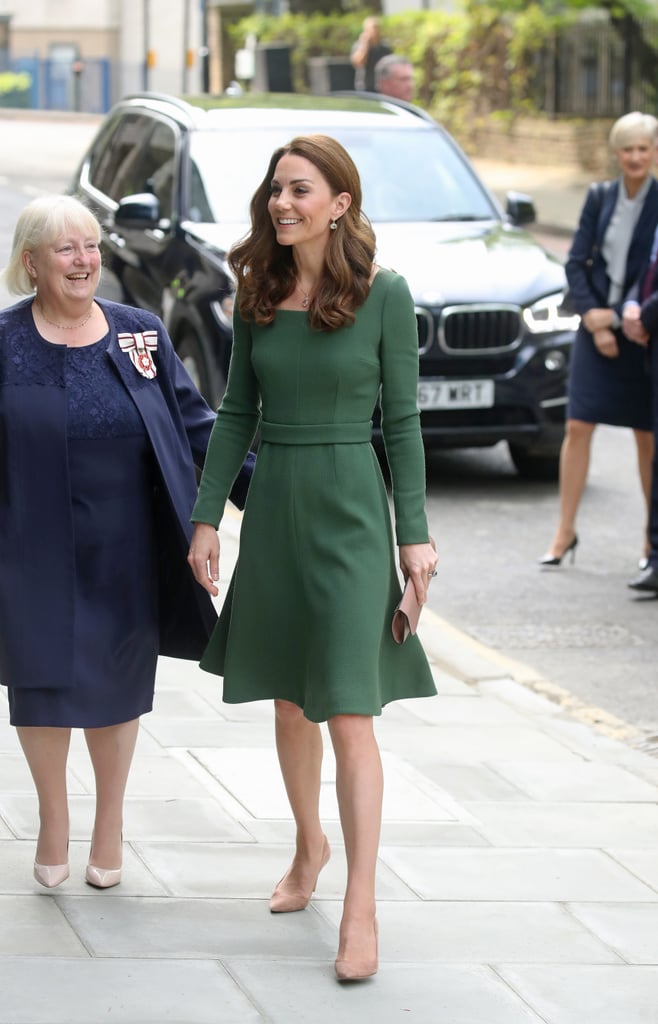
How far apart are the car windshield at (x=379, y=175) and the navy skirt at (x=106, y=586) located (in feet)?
19.9

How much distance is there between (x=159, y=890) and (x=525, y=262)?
619 cm

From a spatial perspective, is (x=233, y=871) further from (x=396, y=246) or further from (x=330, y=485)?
(x=396, y=246)

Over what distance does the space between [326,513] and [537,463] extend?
6391 mm

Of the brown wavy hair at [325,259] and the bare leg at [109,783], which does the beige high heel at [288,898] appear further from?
the brown wavy hair at [325,259]

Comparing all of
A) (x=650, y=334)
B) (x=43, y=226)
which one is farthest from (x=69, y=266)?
(x=650, y=334)

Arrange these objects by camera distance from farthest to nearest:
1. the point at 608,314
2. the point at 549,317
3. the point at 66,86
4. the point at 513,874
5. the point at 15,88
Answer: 1. the point at 66,86
2. the point at 15,88
3. the point at 549,317
4. the point at 608,314
5. the point at 513,874

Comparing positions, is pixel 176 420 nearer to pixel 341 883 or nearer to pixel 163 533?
pixel 163 533

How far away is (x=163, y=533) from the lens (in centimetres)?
433

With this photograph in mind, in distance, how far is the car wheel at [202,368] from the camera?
954cm

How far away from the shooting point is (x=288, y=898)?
4.25m

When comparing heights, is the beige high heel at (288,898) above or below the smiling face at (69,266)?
below

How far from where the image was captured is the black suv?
9508 mm

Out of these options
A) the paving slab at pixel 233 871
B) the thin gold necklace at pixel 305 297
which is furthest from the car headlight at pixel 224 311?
the thin gold necklace at pixel 305 297

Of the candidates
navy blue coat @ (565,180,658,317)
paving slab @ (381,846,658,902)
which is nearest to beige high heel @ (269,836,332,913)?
paving slab @ (381,846,658,902)
